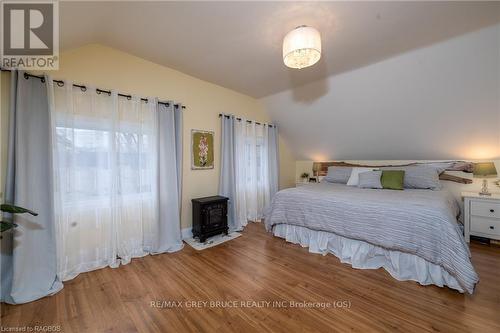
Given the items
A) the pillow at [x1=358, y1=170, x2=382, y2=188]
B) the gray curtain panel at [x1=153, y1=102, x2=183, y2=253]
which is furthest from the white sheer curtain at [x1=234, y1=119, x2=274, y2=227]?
the pillow at [x1=358, y1=170, x2=382, y2=188]

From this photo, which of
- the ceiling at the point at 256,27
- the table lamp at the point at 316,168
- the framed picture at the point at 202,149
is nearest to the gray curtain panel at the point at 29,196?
the ceiling at the point at 256,27

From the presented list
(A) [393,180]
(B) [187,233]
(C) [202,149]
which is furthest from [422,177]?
(B) [187,233]

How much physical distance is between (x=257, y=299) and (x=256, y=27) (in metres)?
2.33

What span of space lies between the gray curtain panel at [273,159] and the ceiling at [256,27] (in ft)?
5.83

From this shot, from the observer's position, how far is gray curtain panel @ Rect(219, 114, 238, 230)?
3344 millimetres

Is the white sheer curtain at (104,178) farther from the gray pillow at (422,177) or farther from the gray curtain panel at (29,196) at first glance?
the gray pillow at (422,177)

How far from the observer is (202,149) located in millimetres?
3143

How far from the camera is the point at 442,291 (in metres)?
1.75

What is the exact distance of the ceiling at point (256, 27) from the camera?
1606 millimetres

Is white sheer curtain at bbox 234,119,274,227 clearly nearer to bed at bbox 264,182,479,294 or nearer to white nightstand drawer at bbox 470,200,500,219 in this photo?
bed at bbox 264,182,479,294

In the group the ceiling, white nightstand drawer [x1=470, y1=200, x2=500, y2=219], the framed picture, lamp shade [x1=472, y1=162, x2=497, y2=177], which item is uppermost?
the ceiling

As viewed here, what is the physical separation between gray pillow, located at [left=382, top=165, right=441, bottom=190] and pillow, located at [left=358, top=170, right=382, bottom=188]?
0.38 m

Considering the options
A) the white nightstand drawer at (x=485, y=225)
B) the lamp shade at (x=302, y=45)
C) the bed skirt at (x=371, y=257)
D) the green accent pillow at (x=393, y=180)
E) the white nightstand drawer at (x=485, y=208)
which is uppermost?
the lamp shade at (x=302, y=45)

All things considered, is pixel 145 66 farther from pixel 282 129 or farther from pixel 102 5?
pixel 282 129
